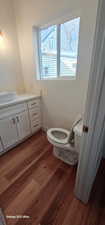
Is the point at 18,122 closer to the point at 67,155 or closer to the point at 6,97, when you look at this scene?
the point at 6,97

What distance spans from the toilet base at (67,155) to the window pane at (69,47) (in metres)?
1.22

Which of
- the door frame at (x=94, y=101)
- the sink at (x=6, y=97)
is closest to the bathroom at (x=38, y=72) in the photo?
the sink at (x=6, y=97)

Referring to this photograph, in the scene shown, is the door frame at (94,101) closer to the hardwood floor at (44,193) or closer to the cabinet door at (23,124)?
the hardwood floor at (44,193)

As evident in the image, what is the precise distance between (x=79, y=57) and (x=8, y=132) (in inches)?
63.2

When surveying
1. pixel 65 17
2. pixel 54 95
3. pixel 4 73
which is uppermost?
pixel 65 17

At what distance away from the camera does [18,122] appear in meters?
1.85

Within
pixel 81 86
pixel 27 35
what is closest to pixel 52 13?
pixel 27 35

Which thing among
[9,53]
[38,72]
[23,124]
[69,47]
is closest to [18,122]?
[23,124]

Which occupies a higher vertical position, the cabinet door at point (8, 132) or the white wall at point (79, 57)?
the white wall at point (79, 57)

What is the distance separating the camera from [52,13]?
1529 millimetres

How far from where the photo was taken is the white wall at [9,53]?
6.04 ft

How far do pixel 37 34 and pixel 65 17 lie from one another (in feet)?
2.17

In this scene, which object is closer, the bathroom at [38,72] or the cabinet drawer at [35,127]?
the bathroom at [38,72]

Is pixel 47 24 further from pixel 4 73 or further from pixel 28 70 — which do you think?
pixel 4 73
